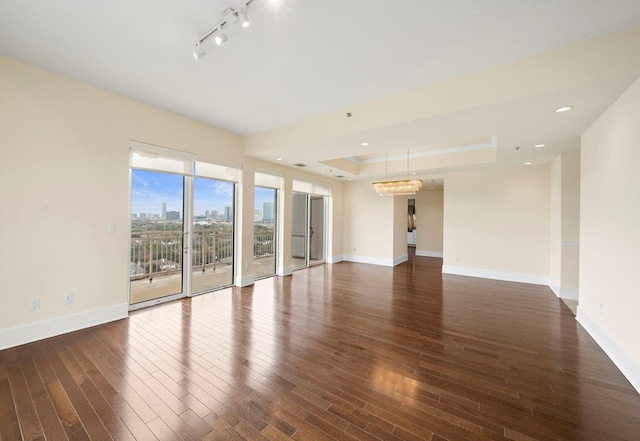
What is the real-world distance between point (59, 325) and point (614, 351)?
639 centimetres

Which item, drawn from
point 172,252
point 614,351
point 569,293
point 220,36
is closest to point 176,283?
point 172,252

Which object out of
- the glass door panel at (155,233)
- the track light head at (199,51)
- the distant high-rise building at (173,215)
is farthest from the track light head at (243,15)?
the distant high-rise building at (173,215)

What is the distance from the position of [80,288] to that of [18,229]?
0.95 m

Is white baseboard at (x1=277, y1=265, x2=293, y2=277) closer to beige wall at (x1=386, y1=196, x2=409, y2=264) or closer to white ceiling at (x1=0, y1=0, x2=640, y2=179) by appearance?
beige wall at (x1=386, y1=196, x2=409, y2=264)

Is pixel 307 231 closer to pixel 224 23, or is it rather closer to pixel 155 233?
pixel 155 233

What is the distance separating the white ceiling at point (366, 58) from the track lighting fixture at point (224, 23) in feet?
0.19

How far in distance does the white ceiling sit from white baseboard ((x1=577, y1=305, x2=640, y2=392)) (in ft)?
8.54

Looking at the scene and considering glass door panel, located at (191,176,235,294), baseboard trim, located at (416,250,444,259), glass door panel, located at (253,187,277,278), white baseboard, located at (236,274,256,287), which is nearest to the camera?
glass door panel, located at (191,176,235,294)

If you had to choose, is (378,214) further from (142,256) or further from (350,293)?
(142,256)

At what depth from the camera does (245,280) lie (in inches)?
214

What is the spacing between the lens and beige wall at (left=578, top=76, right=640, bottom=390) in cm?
235

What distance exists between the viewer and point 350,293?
496cm

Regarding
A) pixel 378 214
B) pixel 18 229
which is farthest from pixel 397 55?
pixel 378 214

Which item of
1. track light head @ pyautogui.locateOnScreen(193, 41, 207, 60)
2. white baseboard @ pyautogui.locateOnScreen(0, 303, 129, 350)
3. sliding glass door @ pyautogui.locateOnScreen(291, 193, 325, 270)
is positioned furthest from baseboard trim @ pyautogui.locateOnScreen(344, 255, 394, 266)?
track light head @ pyautogui.locateOnScreen(193, 41, 207, 60)
